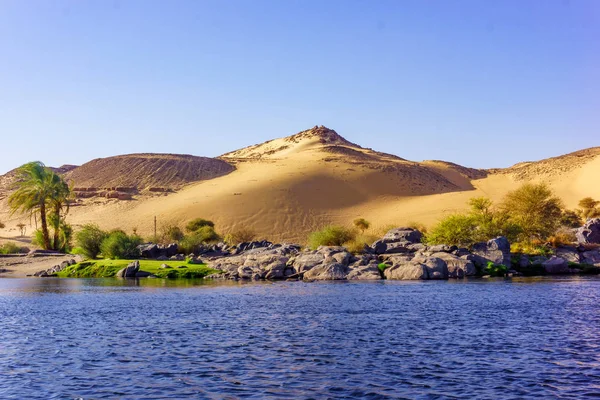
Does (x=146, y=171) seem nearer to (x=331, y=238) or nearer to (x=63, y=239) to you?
(x=63, y=239)

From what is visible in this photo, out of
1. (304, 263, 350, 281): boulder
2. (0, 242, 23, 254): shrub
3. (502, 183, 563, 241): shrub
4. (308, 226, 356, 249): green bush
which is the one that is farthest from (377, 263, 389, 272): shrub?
(0, 242, 23, 254): shrub

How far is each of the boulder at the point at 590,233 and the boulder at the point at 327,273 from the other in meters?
22.4

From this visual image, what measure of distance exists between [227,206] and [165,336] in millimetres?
68828

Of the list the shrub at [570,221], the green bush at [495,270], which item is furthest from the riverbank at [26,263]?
the shrub at [570,221]

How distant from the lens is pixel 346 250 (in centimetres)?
4744

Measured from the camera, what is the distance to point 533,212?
5616cm

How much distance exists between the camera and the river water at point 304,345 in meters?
13.3

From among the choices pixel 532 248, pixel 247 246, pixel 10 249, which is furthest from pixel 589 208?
pixel 10 249

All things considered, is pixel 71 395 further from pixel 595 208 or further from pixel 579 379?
pixel 595 208

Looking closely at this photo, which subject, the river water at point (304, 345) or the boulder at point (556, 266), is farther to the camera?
the boulder at point (556, 266)

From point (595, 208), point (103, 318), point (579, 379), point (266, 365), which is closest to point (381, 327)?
point (266, 365)

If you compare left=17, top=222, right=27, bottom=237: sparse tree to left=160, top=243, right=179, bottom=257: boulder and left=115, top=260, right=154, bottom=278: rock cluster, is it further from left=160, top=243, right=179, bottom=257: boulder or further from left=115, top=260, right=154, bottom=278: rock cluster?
left=115, top=260, right=154, bottom=278: rock cluster

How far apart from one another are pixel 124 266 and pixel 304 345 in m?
32.7

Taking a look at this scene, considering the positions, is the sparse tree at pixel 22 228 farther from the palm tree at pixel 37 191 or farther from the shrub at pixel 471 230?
the shrub at pixel 471 230
